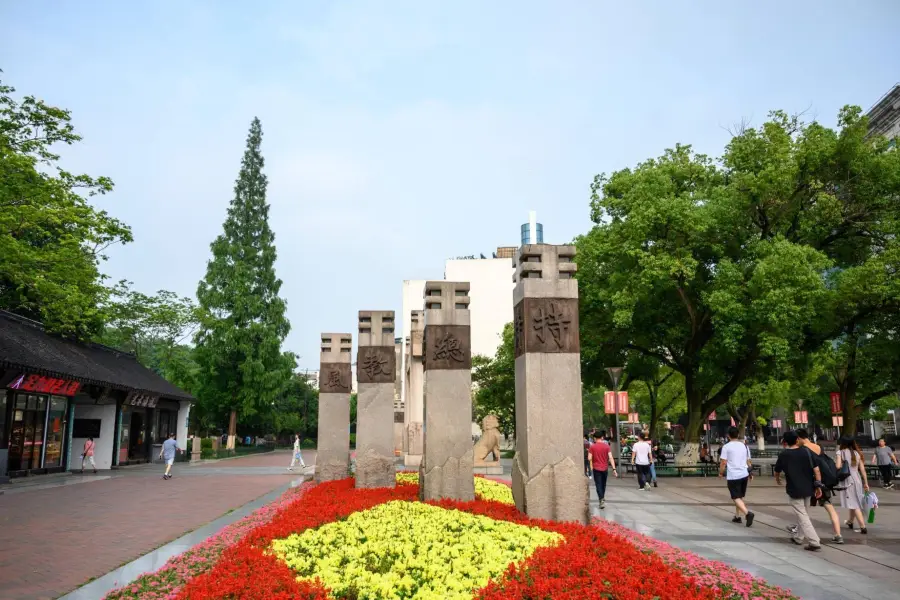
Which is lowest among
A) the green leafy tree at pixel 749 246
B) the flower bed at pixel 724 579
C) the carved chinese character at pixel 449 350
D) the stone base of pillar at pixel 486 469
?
the stone base of pillar at pixel 486 469

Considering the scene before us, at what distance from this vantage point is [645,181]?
23516 millimetres

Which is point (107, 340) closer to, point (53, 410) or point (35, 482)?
point (53, 410)

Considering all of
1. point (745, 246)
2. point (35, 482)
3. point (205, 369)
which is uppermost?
point (745, 246)

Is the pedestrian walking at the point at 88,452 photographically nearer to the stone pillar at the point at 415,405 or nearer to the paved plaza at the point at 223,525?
the paved plaza at the point at 223,525

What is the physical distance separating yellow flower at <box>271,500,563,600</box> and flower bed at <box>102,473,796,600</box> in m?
0.01

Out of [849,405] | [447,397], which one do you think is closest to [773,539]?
[447,397]

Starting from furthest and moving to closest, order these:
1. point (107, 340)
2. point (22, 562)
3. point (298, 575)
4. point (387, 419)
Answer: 1. point (107, 340)
2. point (387, 419)
3. point (22, 562)
4. point (298, 575)

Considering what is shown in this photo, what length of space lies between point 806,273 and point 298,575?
1886 cm

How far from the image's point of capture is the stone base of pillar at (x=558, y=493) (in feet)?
29.9

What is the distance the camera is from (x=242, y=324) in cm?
4528

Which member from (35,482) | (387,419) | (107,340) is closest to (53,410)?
(35,482)

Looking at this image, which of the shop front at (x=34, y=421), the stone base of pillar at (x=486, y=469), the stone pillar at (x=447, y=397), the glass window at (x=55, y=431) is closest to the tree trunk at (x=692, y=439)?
the stone base of pillar at (x=486, y=469)

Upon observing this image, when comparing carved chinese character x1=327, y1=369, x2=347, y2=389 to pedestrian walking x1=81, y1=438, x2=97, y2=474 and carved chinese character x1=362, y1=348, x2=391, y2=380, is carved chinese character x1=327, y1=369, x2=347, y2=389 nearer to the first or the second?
carved chinese character x1=362, y1=348, x2=391, y2=380

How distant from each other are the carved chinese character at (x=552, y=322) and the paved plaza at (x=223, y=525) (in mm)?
3716
